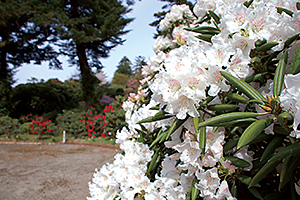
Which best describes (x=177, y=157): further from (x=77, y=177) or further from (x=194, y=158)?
(x=77, y=177)

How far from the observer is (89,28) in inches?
328

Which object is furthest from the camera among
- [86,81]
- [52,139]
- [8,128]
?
[86,81]

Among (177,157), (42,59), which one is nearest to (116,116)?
(177,157)

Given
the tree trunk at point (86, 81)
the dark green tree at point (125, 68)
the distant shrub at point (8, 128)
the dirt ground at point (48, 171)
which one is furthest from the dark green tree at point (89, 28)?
the dark green tree at point (125, 68)

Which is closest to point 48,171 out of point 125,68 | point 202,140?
point 202,140

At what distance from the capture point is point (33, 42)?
11.1 m

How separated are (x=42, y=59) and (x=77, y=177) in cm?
1028

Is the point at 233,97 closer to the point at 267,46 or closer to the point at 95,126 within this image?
the point at 267,46

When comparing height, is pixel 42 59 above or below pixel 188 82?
above

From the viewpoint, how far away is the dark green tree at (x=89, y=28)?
26.3ft

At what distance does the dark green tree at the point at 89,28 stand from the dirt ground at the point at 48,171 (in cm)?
467

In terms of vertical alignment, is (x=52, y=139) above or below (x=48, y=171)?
above

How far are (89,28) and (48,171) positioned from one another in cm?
640

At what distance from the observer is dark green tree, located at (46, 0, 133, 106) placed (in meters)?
8.01
